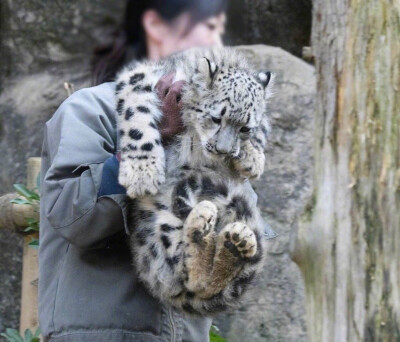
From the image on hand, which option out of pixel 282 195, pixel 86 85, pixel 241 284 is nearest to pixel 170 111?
pixel 241 284

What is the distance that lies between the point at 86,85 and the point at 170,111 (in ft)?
8.50

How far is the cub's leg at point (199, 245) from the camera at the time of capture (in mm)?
2658

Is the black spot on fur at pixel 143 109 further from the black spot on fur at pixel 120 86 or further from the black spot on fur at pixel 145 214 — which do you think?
the black spot on fur at pixel 145 214

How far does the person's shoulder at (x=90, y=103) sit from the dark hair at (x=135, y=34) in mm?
195

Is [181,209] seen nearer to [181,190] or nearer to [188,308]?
[181,190]

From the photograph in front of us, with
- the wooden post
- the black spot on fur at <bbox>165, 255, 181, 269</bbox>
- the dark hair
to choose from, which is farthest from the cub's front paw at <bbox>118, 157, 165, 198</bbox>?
the wooden post

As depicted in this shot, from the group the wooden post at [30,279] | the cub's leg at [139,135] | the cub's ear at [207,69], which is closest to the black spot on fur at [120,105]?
the cub's leg at [139,135]

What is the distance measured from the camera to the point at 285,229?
4902 millimetres

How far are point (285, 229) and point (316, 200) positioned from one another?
2344 millimetres

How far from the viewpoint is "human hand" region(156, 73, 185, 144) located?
2.93 m

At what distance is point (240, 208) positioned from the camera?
280cm

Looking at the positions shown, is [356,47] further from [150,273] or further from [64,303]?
[64,303]

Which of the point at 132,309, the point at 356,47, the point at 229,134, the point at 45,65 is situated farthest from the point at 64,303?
the point at 45,65

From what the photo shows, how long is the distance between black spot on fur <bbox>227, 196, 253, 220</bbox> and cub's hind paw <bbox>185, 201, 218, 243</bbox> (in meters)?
0.12
